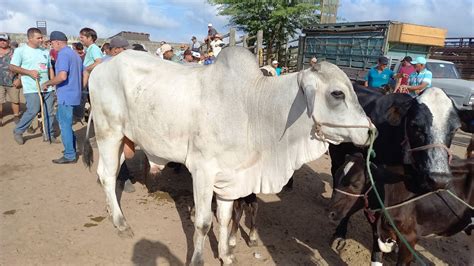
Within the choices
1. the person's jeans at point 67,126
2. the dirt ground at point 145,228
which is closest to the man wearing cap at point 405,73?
the dirt ground at point 145,228

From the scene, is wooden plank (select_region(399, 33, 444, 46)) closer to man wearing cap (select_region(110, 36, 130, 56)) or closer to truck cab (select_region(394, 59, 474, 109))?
truck cab (select_region(394, 59, 474, 109))

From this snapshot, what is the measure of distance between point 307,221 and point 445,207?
166 centimetres

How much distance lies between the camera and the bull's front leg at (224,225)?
3.27 meters

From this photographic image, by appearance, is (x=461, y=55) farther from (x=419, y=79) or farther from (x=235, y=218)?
(x=235, y=218)

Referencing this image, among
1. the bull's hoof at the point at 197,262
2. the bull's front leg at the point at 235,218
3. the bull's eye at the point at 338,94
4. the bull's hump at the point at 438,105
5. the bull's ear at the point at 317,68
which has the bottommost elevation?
the bull's hoof at the point at 197,262

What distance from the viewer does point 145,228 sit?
384 cm

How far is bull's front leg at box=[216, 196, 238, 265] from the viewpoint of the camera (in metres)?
3.27

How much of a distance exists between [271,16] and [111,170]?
1603 centimetres

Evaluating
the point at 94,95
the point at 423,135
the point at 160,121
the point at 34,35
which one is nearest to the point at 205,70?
the point at 160,121

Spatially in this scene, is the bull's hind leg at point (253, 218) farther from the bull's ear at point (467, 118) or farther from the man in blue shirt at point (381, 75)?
the man in blue shirt at point (381, 75)

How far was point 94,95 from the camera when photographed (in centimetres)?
379

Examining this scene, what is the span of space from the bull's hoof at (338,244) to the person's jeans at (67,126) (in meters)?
4.06

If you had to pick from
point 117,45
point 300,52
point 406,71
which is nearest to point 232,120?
point 117,45

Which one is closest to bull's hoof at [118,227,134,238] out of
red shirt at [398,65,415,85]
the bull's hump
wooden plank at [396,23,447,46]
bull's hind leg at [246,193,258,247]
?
bull's hind leg at [246,193,258,247]
